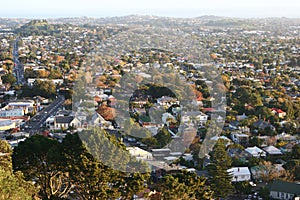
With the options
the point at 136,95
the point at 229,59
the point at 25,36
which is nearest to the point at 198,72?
the point at 136,95

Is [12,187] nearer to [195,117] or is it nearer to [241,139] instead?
[241,139]

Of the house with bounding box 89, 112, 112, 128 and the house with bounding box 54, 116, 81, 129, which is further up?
the house with bounding box 89, 112, 112, 128

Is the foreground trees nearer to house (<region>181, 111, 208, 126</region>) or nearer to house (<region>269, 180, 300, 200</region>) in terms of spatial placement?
house (<region>269, 180, 300, 200</region>)

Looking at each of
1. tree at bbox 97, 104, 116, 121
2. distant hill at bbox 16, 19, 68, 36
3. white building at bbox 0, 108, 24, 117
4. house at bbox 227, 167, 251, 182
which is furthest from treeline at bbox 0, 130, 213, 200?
distant hill at bbox 16, 19, 68, 36

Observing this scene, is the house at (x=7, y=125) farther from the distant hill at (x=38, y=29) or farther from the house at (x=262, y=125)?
the distant hill at (x=38, y=29)

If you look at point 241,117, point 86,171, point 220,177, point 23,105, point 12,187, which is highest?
point 12,187

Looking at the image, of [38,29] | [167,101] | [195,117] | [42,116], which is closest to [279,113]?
[195,117]
